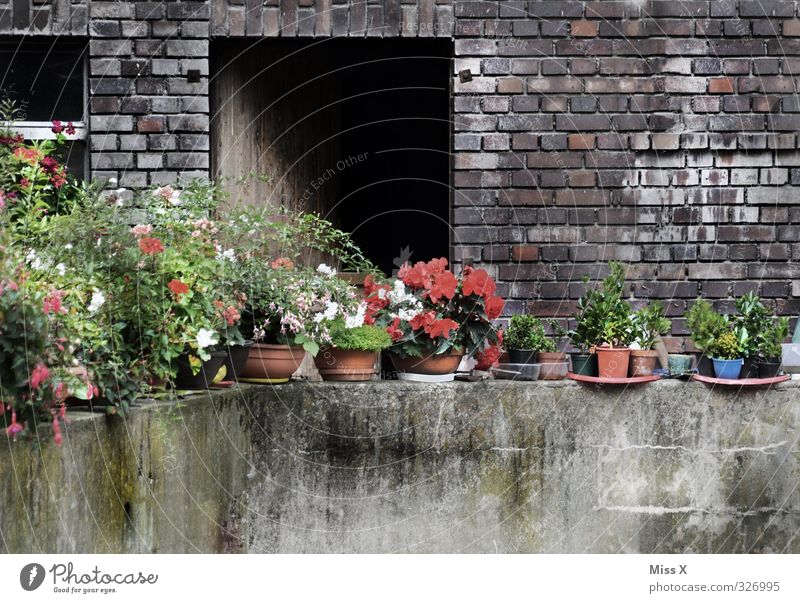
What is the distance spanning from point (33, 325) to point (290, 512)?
5.40ft

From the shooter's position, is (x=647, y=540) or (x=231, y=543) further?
(x=647, y=540)

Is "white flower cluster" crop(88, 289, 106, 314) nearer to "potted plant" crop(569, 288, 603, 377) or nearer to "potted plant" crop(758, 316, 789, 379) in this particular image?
"potted plant" crop(569, 288, 603, 377)

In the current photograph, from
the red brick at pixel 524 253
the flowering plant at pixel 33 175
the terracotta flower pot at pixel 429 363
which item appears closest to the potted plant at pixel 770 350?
the terracotta flower pot at pixel 429 363

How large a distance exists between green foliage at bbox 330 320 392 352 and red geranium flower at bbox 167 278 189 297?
0.83 m

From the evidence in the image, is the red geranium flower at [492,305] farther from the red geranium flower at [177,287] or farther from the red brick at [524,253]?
the red geranium flower at [177,287]

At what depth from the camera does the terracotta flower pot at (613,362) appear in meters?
4.48

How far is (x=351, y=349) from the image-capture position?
14.3ft

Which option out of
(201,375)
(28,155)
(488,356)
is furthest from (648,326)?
(28,155)

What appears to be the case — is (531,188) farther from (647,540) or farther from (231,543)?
(231,543)

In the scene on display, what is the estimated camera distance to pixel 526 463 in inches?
171

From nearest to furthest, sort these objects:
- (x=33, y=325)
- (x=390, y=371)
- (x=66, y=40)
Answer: (x=33, y=325) → (x=390, y=371) → (x=66, y=40)

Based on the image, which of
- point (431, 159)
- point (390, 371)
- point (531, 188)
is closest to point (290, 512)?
point (390, 371)

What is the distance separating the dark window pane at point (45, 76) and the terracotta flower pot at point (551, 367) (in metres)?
3.02

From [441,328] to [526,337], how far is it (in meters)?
0.51
